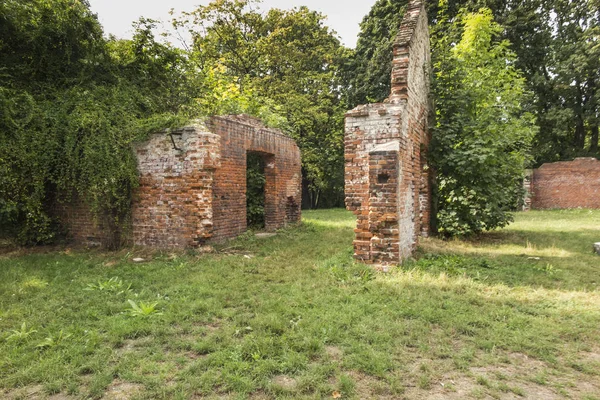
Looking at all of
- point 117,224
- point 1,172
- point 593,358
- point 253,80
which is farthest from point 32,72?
point 253,80

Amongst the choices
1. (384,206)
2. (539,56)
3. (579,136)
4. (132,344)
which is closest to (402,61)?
(384,206)

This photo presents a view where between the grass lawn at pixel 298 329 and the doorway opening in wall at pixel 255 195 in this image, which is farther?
the doorway opening in wall at pixel 255 195

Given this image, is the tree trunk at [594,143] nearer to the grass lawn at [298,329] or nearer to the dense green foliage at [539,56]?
the dense green foliage at [539,56]

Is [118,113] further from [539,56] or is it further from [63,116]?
[539,56]

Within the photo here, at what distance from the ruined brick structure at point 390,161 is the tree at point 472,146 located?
1.66 meters

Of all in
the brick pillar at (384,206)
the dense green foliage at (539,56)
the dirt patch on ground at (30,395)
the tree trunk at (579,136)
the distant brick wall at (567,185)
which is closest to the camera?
the dirt patch on ground at (30,395)

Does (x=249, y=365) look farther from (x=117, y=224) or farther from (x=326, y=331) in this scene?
(x=117, y=224)

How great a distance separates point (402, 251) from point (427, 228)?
346 centimetres

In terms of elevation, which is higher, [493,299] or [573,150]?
[573,150]

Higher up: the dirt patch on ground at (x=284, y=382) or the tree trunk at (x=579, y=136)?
the tree trunk at (x=579, y=136)

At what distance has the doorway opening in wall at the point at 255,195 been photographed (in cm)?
1132

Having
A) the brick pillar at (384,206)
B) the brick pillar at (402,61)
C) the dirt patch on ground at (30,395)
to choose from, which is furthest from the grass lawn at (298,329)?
the brick pillar at (402,61)

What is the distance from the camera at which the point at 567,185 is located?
20547 millimetres

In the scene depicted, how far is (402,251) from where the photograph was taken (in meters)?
6.34
